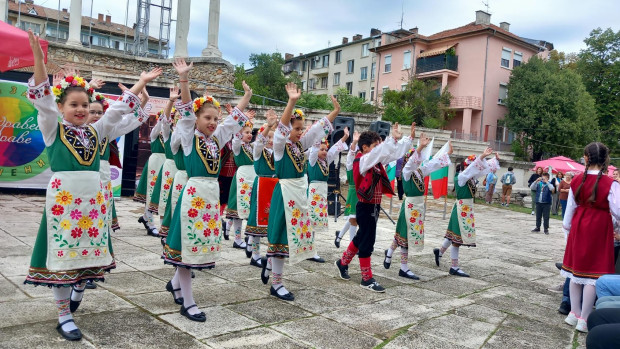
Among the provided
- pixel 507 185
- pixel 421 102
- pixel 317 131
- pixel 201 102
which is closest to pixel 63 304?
pixel 201 102

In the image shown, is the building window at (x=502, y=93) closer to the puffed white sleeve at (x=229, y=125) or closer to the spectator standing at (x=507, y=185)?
the spectator standing at (x=507, y=185)

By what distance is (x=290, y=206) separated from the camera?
4.94 m

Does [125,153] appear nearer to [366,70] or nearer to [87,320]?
→ [87,320]

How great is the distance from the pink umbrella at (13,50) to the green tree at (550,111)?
32.3 metres

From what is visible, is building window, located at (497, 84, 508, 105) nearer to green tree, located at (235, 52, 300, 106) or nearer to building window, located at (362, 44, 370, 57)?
building window, located at (362, 44, 370, 57)

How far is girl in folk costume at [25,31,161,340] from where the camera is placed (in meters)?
3.47

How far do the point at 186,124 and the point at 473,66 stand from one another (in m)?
34.6

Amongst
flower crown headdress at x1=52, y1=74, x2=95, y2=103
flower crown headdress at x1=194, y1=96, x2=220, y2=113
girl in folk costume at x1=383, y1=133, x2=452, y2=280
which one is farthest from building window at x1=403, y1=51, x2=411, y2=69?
flower crown headdress at x1=52, y1=74, x2=95, y2=103

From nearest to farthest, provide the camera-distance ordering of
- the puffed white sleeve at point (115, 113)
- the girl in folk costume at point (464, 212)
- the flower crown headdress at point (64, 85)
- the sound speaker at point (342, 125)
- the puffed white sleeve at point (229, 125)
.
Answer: the flower crown headdress at point (64, 85) < the puffed white sleeve at point (115, 113) < the puffed white sleeve at point (229, 125) < the girl in folk costume at point (464, 212) < the sound speaker at point (342, 125)

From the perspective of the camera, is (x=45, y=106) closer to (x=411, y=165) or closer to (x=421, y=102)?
(x=411, y=165)

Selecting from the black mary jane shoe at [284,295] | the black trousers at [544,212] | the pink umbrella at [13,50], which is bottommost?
the black mary jane shoe at [284,295]

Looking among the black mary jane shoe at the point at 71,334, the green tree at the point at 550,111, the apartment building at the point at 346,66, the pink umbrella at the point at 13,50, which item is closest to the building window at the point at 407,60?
the apartment building at the point at 346,66

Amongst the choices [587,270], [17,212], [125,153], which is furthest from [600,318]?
[125,153]

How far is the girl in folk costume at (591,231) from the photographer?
181 inches
